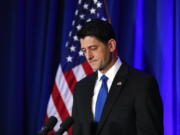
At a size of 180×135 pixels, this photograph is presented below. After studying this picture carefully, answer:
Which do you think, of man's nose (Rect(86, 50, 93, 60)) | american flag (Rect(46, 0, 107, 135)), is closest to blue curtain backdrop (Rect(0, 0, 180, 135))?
american flag (Rect(46, 0, 107, 135))

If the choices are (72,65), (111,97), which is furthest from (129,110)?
(72,65)

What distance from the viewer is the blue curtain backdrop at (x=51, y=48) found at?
2746 millimetres

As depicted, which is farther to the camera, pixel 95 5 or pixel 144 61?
pixel 95 5

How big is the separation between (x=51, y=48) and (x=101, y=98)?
4.88 ft

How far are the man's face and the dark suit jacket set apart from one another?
12cm

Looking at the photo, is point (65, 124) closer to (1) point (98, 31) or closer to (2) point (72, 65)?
(1) point (98, 31)

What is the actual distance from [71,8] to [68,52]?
1.64 feet

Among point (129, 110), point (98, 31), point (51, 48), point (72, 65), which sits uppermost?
point (98, 31)

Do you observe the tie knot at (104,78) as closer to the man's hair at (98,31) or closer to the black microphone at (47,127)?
the man's hair at (98,31)

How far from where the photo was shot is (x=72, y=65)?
3.17m

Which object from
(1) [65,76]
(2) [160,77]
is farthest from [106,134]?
(1) [65,76]

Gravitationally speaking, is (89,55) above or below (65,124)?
above

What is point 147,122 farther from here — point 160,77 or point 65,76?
point 65,76

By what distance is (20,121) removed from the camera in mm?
3703
